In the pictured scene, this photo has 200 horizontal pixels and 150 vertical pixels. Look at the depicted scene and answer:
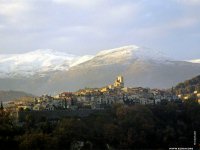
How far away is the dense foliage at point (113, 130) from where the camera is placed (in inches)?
1671

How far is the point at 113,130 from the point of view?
49875 mm

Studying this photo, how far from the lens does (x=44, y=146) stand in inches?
1650

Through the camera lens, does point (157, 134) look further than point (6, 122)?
Yes

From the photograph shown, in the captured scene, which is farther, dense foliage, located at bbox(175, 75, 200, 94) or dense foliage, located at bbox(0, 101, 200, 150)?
dense foliage, located at bbox(175, 75, 200, 94)

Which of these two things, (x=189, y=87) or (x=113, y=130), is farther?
(x=189, y=87)

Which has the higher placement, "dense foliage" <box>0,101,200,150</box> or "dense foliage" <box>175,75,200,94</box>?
"dense foliage" <box>175,75,200,94</box>

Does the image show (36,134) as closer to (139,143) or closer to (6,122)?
(6,122)

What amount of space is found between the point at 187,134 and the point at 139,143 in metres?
7.15

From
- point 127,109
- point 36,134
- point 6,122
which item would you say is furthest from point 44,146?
point 127,109

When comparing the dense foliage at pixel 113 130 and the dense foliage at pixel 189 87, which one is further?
the dense foliage at pixel 189 87

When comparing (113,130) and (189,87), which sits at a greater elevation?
(189,87)

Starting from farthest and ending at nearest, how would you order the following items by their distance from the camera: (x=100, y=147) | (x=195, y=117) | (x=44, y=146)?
(x=195, y=117), (x=100, y=147), (x=44, y=146)

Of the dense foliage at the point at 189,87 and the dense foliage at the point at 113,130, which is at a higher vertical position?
the dense foliage at the point at 189,87

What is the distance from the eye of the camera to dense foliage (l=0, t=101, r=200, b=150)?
4244 cm
